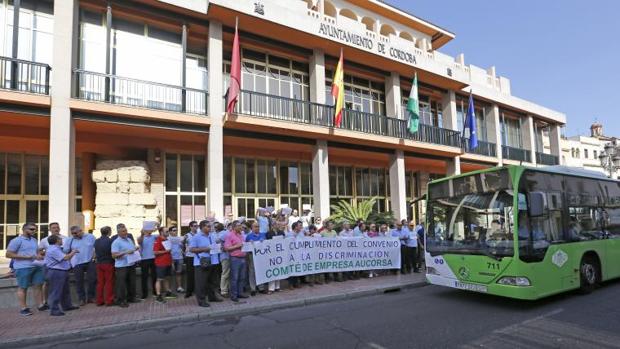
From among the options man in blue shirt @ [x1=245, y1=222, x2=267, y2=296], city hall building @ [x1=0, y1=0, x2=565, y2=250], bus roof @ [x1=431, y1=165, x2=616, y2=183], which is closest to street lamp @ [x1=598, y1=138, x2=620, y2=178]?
city hall building @ [x1=0, y1=0, x2=565, y2=250]

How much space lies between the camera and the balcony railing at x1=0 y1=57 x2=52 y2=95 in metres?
11.2

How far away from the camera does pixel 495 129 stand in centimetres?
2417

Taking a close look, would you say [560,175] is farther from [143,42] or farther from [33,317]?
[143,42]

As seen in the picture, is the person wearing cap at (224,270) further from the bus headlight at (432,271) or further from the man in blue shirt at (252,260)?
the bus headlight at (432,271)

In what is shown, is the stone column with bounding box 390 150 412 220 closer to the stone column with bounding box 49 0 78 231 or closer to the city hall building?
the city hall building

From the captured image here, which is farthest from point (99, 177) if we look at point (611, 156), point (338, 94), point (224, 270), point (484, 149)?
point (611, 156)

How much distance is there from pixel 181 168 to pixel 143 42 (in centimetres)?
489

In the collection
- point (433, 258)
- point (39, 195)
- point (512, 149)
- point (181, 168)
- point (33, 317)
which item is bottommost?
point (33, 317)

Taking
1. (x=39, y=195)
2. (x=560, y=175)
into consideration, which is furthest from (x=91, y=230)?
(x=560, y=175)

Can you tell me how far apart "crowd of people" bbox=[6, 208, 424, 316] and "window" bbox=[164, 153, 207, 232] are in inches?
201

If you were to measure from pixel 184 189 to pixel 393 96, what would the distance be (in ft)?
35.7

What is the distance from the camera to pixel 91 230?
13.1m

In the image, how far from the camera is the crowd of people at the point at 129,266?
7996 mm

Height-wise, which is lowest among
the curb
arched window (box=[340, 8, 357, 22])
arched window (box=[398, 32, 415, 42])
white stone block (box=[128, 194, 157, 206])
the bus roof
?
the curb
